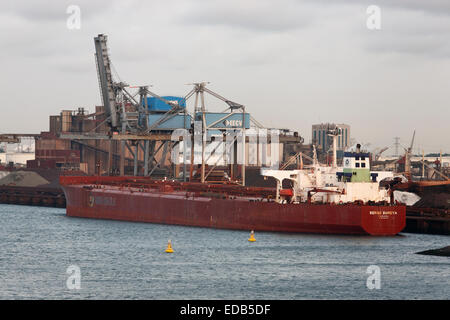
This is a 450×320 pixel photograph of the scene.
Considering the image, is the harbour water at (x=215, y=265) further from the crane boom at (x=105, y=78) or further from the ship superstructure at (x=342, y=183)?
the crane boom at (x=105, y=78)

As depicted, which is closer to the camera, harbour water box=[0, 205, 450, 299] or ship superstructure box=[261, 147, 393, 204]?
harbour water box=[0, 205, 450, 299]

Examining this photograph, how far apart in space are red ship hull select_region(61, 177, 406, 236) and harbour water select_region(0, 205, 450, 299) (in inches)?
40.7

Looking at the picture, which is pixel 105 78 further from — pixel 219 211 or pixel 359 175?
pixel 359 175

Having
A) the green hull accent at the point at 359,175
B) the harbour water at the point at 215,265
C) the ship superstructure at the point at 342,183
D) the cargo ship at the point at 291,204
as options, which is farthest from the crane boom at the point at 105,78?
the green hull accent at the point at 359,175

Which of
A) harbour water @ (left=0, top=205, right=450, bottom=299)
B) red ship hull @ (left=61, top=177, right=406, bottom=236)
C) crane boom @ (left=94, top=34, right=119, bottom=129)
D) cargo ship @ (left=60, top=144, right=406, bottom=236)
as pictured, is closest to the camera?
harbour water @ (left=0, top=205, right=450, bottom=299)

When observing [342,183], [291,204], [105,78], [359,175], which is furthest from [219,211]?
[105,78]

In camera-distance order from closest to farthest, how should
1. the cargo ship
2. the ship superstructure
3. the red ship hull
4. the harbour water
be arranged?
the harbour water
the red ship hull
the cargo ship
the ship superstructure

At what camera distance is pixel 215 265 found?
41.2m

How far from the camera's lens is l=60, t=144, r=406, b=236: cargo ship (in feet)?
169

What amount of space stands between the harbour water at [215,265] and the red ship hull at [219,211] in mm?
1034

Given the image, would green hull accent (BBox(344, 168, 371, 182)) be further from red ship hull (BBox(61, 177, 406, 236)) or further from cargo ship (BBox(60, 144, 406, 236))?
red ship hull (BBox(61, 177, 406, 236))

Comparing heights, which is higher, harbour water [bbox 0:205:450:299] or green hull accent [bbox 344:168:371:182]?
green hull accent [bbox 344:168:371:182]

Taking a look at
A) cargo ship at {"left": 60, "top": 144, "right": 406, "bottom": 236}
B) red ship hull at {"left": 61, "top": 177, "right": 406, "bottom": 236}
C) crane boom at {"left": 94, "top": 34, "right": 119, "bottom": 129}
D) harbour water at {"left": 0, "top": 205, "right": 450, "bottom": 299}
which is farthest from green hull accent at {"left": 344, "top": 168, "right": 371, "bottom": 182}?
crane boom at {"left": 94, "top": 34, "right": 119, "bottom": 129}

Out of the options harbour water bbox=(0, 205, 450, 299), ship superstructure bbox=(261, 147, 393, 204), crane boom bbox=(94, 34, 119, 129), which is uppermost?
crane boom bbox=(94, 34, 119, 129)
